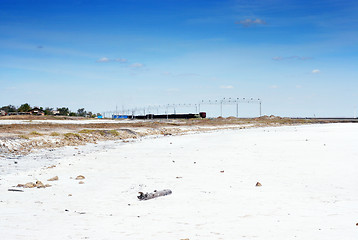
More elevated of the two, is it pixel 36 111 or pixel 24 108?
pixel 24 108

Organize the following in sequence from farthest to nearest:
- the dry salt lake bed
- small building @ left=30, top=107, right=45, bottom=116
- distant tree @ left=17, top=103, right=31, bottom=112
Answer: distant tree @ left=17, top=103, right=31, bottom=112 → small building @ left=30, top=107, right=45, bottom=116 → the dry salt lake bed

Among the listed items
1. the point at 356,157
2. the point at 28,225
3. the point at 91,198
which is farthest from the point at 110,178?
the point at 356,157

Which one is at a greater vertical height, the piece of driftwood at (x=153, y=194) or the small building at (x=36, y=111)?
the small building at (x=36, y=111)

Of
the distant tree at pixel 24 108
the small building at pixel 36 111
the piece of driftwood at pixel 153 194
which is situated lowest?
the piece of driftwood at pixel 153 194

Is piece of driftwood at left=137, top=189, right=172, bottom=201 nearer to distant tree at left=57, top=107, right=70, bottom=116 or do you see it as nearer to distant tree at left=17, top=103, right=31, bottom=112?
distant tree at left=17, top=103, right=31, bottom=112

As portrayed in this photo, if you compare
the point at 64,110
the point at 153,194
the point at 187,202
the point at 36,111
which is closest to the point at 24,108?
the point at 36,111

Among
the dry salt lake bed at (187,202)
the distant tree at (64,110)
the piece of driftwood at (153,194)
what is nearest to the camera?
the dry salt lake bed at (187,202)

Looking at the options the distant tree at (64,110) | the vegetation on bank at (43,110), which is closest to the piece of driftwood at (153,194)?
the vegetation on bank at (43,110)

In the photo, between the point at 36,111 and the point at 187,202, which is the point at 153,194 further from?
the point at 36,111

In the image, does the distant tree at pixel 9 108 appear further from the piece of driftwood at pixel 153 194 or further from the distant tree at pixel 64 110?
the piece of driftwood at pixel 153 194

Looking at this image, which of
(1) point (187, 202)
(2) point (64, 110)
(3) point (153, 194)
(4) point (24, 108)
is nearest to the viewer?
(1) point (187, 202)

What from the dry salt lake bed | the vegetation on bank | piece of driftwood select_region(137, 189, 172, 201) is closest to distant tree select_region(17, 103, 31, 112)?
the vegetation on bank

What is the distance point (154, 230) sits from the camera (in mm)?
7309

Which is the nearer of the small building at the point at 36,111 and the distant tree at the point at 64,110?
the small building at the point at 36,111
